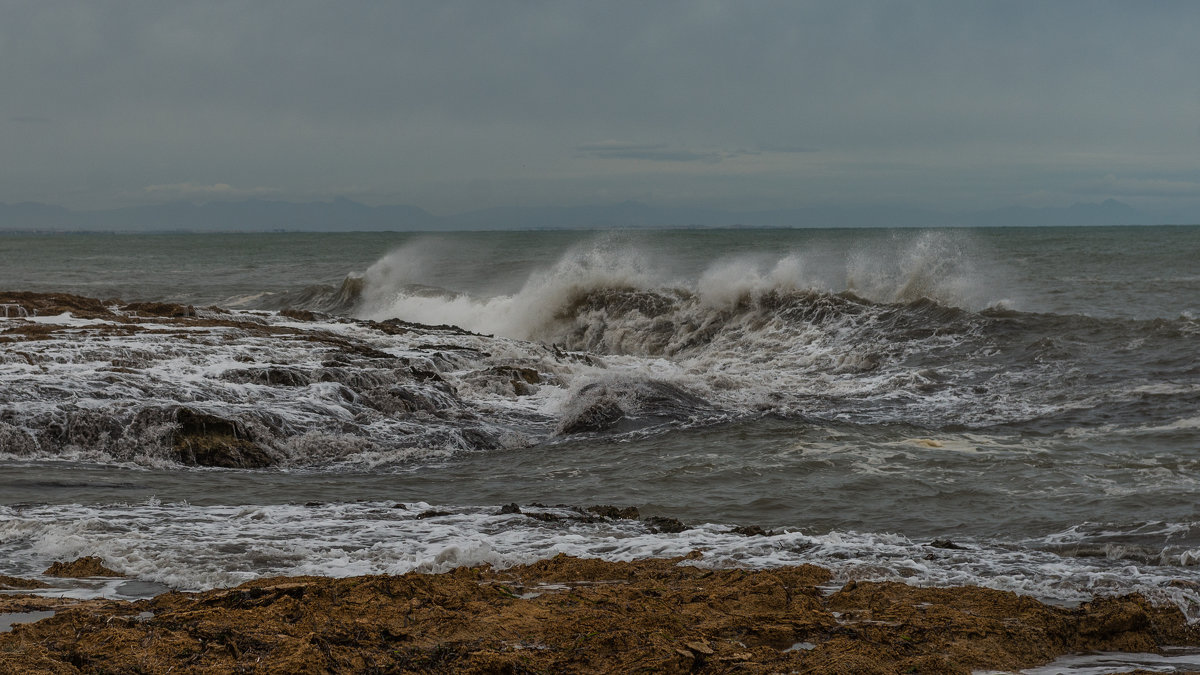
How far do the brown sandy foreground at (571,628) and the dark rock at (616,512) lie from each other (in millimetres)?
1903

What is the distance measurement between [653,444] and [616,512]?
3433 millimetres

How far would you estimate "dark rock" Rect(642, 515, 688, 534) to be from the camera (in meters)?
7.31

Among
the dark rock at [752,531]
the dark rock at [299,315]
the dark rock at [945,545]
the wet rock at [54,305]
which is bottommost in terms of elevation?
the dark rock at [752,531]

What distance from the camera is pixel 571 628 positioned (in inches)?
183

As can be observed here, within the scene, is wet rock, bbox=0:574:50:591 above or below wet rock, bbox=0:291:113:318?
below

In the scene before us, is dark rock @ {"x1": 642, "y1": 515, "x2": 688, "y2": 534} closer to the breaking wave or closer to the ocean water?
the ocean water

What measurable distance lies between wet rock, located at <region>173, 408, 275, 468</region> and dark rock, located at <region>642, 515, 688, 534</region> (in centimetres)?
455

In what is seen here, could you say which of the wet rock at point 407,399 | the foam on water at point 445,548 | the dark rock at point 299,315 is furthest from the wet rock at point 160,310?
the foam on water at point 445,548

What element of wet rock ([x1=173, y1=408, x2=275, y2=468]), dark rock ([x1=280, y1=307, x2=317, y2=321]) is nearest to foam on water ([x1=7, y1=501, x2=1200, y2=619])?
wet rock ([x1=173, y1=408, x2=275, y2=468])

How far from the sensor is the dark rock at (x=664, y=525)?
288 inches

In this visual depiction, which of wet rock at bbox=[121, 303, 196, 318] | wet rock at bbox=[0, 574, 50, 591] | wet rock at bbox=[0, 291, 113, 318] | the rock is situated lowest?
the rock

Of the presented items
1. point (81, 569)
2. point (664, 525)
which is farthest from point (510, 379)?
point (81, 569)

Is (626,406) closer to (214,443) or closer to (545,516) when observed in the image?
(214,443)

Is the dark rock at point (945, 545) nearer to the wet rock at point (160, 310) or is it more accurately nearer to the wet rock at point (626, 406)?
the wet rock at point (626, 406)
